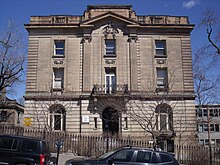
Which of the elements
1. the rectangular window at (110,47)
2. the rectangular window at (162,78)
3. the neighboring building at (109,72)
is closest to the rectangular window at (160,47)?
the neighboring building at (109,72)

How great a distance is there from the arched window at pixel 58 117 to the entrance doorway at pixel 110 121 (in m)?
4.75

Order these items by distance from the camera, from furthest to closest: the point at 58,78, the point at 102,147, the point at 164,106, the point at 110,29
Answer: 1. the point at 110,29
2. the point at 58,78
3. the point at 164,106
4. the point at 102,147

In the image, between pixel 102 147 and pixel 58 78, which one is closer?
pixel 102 147

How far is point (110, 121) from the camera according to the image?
28484 millimetres

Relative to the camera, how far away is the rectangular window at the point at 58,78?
29.2 meters

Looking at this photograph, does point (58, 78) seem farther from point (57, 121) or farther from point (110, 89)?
point (110, 89)

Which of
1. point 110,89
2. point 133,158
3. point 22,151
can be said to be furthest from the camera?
point 110,89

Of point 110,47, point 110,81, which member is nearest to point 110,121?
point 110,81

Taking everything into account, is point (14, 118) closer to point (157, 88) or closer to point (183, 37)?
point (157, 88)

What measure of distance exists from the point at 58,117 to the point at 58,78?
15.6 feet

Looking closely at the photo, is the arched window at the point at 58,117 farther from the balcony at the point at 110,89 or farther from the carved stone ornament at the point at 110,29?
the carved stone ornament at the point at 110,29

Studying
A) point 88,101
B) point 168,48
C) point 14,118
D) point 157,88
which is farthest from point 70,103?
point 14,118

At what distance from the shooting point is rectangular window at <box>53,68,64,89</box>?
29.2 m

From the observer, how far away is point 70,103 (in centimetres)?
2803
